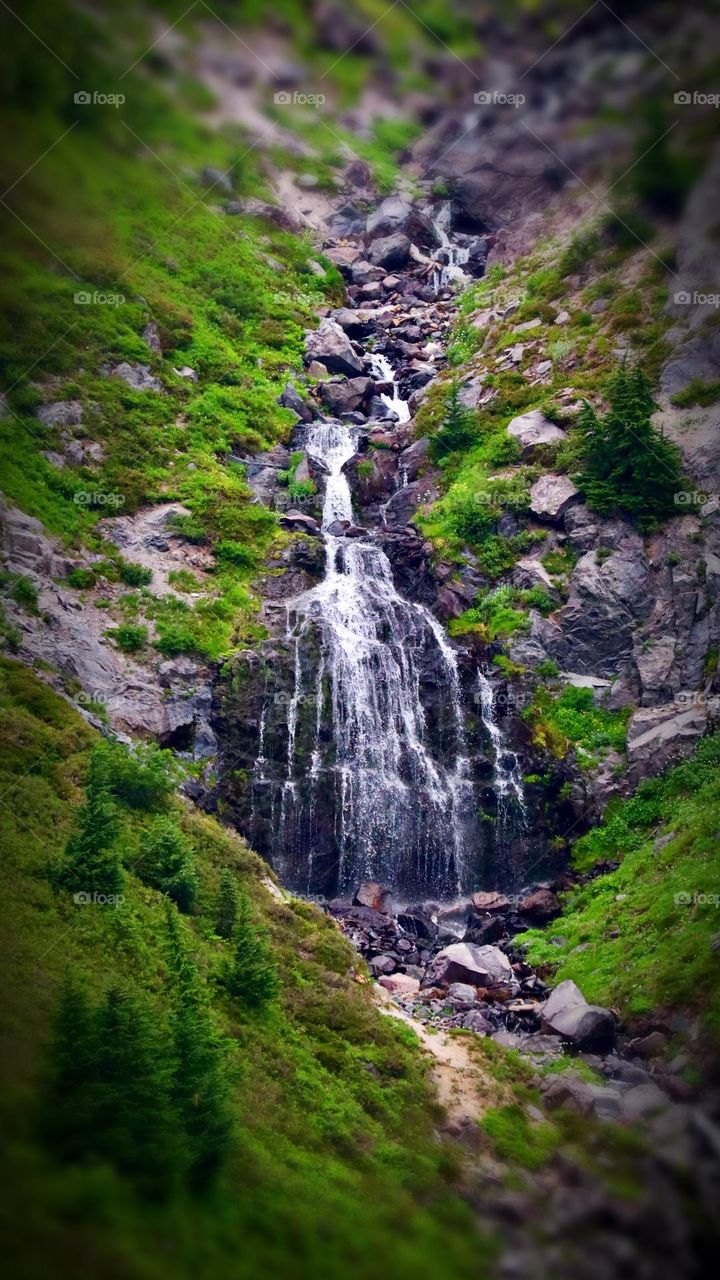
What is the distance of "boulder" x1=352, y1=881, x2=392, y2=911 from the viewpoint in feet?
83.6

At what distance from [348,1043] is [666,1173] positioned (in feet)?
49.1

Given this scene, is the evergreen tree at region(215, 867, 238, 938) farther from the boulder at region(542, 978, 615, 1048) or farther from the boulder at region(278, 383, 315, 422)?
the boulder at region(278, 383, 315, 422)

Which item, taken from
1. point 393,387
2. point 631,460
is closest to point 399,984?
point 631,460

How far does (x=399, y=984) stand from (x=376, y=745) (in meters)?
9.13

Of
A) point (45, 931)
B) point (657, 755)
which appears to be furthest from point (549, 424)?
point (45, 931)

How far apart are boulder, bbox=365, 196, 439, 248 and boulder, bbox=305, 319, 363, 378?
46.3ft

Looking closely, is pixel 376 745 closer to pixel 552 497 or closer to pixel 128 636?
pixel 128 636

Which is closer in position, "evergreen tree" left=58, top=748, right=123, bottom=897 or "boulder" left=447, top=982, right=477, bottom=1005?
"evergreen tree" left=58, top=748, right=123, bottom=897

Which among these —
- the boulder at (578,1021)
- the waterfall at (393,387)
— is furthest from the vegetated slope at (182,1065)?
the waterfall at (393,387)

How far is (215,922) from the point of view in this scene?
17.2 meters

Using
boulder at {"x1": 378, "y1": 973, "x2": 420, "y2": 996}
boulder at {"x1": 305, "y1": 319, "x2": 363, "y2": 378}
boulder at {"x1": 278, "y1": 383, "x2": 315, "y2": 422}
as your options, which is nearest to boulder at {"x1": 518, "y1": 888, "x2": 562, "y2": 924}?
boulder at {"x1": 378, "y1": 973, "x2": 420, "y2": 996}

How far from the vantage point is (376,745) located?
28875 mm

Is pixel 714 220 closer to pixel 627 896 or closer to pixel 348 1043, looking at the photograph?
pixel 348 1043

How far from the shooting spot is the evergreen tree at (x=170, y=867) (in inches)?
660
